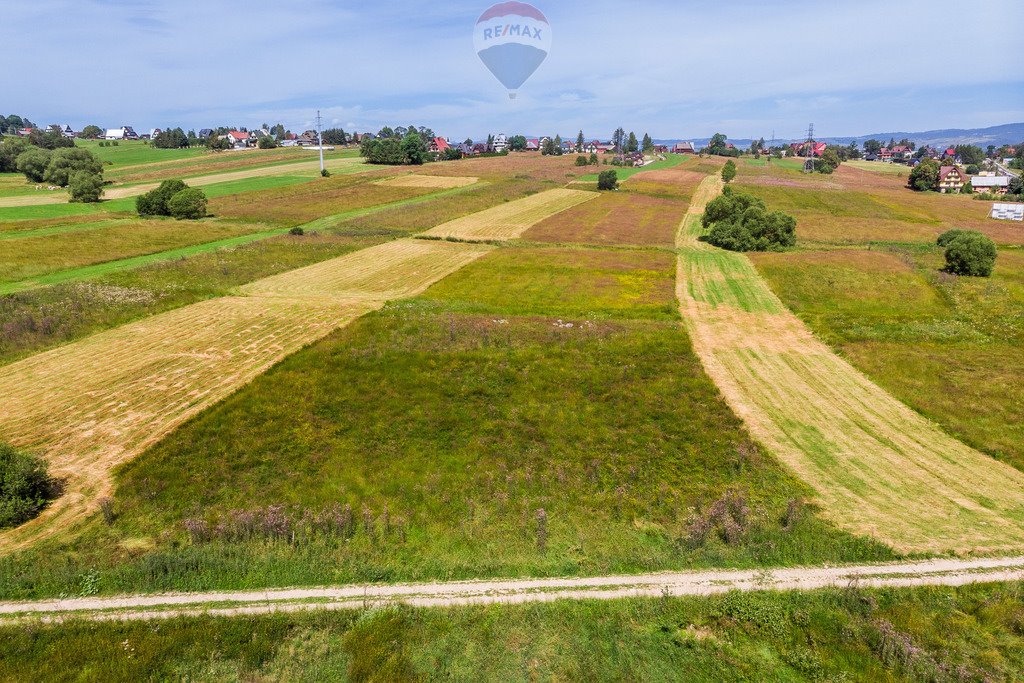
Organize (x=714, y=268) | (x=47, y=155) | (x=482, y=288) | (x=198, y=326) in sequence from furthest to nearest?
(x=47, y=155)
(x=714, y=268)
(x=482, y=288)
(x=198, y=326)

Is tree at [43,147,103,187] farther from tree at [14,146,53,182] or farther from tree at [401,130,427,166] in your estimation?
tree at [401,130,427,166]

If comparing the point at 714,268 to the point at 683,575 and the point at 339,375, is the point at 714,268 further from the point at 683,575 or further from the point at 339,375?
the point at 683,575

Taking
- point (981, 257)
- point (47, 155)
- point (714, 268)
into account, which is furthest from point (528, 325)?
point (47, 155)

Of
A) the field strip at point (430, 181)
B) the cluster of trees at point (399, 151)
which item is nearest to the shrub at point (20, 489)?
the field strip at point (430, 181)

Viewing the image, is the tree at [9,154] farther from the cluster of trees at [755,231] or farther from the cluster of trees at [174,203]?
the cluster of trees at [755,231]

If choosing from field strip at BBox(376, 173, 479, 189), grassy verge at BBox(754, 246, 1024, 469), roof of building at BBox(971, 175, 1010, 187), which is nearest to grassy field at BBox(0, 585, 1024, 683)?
grassy verge at BBox(754, 246, 1024, 469)

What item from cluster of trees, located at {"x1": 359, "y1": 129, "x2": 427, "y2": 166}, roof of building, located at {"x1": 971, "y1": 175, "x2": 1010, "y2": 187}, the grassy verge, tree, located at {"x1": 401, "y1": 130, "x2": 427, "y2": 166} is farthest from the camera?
cluster of trees, located at {"x1": 359, "y1": 129, "x2": 427, "y2": 166}

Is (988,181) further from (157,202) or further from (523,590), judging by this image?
(157,202)

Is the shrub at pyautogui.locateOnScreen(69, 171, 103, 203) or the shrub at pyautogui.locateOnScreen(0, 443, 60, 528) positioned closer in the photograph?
the shrub at pyautogui.locateOnScreen(0, 443, 60, 528)
